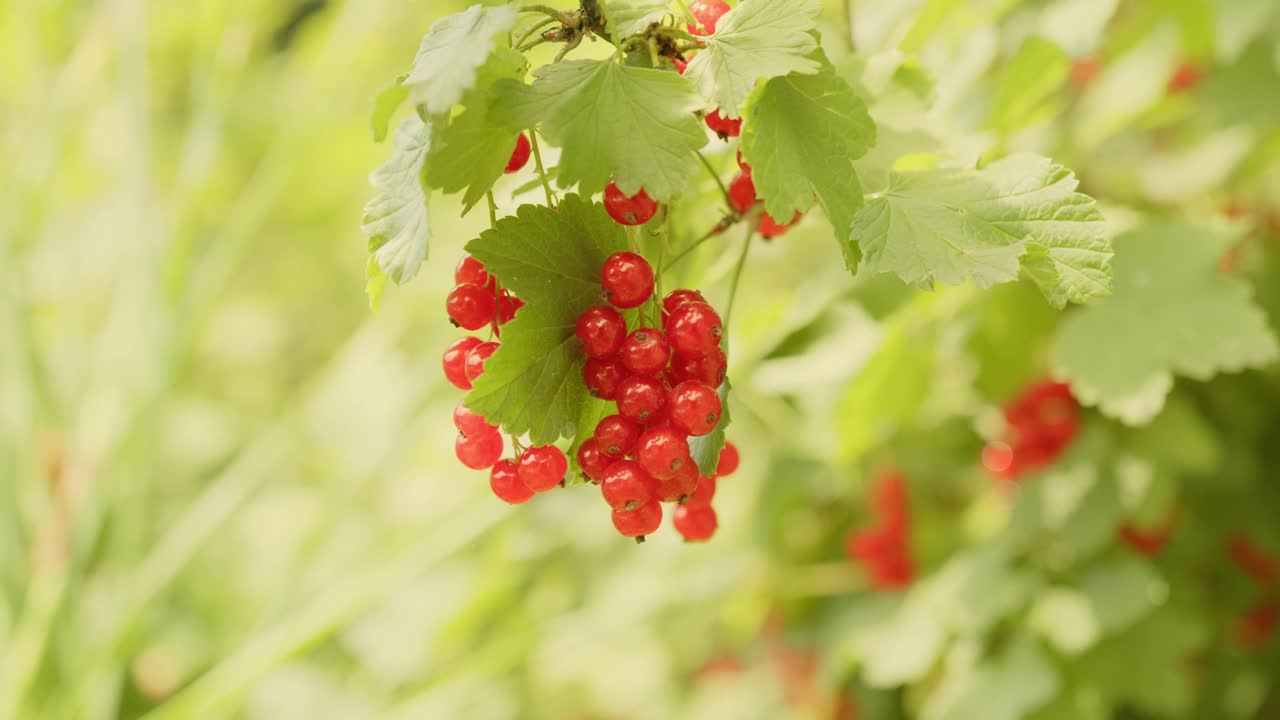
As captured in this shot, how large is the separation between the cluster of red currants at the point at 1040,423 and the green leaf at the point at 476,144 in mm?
897

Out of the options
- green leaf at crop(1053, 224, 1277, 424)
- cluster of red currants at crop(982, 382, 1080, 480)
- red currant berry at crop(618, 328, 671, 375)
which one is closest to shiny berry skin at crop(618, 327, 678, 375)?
red currant berry at crop(618, 328, 671, 375)

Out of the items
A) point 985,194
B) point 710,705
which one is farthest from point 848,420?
point 710,705

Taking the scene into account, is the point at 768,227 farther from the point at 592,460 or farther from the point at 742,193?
the point at 592,460

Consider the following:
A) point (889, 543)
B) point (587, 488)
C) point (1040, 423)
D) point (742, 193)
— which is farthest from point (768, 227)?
point (587, 488)

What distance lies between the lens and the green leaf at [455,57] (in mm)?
436

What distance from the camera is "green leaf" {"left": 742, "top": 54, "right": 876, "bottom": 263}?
512 mm

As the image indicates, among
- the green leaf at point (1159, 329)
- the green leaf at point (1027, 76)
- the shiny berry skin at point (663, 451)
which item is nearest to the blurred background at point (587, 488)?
the green leaf at point (1027, 76)

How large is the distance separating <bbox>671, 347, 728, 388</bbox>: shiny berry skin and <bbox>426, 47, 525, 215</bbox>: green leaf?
0.15 metres

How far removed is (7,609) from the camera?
129 cm

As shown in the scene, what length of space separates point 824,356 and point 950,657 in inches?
19.4

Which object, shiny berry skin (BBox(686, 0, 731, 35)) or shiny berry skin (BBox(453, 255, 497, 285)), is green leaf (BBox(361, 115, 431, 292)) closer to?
shiny berry skin (BBox(453, 255, 497, 285))

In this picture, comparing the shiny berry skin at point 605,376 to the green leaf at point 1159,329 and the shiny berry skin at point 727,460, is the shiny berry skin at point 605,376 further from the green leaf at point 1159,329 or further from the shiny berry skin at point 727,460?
the green leaf at point 1159,329

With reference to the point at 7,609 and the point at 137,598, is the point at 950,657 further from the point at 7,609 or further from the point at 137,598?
the point at 7,609

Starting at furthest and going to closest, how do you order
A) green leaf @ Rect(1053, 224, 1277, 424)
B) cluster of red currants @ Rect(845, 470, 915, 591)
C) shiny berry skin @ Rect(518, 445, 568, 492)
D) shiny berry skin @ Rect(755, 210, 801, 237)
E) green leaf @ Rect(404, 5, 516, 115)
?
cluster of red currants @ Rect(845, 470, 915, 591), green leaf @ Rect(1053, 224, 1277, 424), shiny berry skin @ Rect(755, 210, 801, 237), shiny berry skin @ Rect(518, 445, 568, 492), green leaf @ Rect(404, 5, 516, 115)
